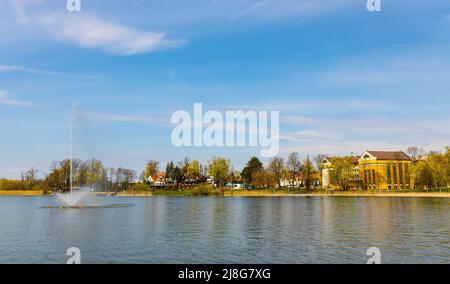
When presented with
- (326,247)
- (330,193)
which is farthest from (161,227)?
(330,193)

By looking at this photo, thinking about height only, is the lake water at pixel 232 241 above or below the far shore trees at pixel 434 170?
below

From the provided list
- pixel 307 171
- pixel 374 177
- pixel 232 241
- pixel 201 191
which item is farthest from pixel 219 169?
pixel 232 241

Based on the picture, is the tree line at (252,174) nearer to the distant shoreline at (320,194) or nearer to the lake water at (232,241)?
the distant shoreline at (320,194)

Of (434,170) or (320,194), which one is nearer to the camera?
(434,170)

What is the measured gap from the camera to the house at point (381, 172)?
16350 cm

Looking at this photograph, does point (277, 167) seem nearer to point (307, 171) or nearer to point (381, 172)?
point (307, 171)

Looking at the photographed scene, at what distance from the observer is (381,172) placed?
16412 centimetres

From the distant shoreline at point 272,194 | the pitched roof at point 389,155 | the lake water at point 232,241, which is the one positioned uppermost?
the pitched roof at point 389,155

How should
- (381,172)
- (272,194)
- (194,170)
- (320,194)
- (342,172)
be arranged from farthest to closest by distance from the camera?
(194,170) → (381,172) → (342,172) → (272,194) → (320,194)

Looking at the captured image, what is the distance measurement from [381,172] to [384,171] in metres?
1.57

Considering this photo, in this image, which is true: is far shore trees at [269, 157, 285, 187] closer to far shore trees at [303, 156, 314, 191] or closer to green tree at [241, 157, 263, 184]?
far shore trees at [303, 156, 314, 191]

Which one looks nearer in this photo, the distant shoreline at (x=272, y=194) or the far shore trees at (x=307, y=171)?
the distant shoreline at (x=272, y=194)

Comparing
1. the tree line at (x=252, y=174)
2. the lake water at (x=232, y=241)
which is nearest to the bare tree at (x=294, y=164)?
the tree line at (x=252, y=174)
